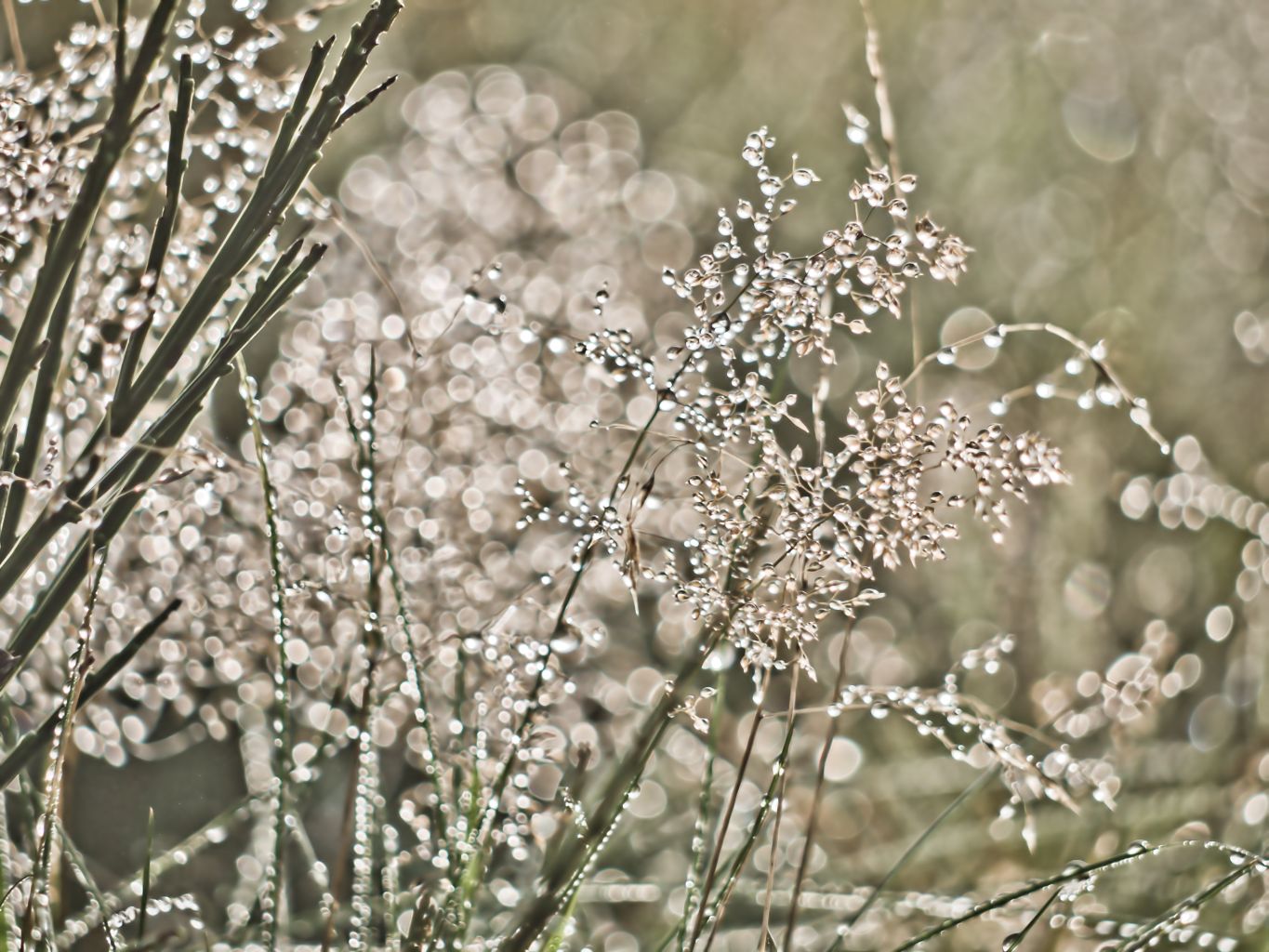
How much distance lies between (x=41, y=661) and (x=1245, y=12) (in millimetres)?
1286

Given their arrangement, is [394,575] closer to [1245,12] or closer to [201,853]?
[201,853]

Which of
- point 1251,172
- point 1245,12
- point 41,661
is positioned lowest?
point 41,661

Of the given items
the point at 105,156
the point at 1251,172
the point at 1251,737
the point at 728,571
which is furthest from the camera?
the point at 1251,172

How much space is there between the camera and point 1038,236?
114 cm

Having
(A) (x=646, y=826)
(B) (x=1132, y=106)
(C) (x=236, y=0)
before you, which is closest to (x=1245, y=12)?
(B) (x=1132, y=106)

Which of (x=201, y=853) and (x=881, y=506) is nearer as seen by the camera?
(x=881, y=506)

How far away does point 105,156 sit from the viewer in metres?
0.24

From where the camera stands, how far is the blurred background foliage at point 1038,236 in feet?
2.60

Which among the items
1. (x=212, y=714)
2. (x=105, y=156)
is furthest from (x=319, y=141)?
(x=212, y=714)

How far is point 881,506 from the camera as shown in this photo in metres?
0.31

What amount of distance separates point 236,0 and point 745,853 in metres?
0.29

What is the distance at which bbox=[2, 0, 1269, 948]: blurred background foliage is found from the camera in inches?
31.2

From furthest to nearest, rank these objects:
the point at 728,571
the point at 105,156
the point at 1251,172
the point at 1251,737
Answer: the point at 1251,172 < the point at 1251,737 < the point at 728,571 < the point at 105,156

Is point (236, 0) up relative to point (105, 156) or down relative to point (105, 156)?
up
